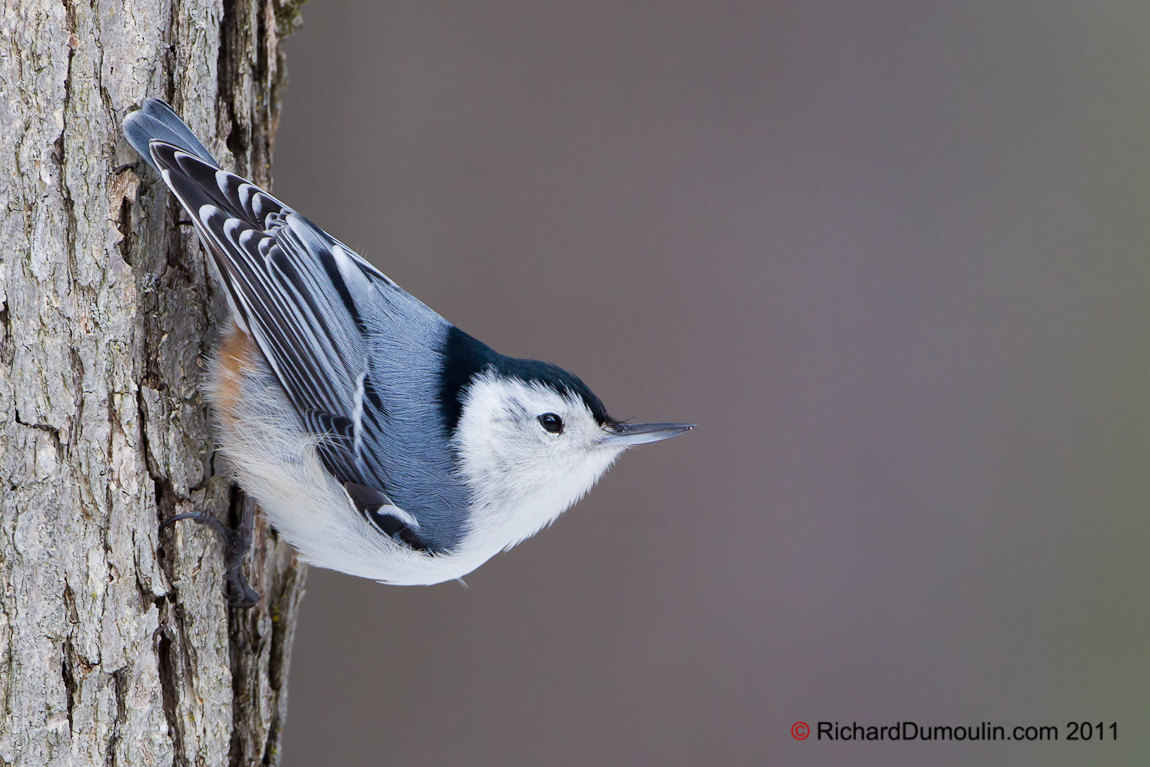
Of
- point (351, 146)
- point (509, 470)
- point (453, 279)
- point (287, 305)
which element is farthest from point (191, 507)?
point (351, 146)

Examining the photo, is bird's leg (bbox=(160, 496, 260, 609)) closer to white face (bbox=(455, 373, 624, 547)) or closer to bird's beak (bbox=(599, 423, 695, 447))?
white face (bbox=(455, 373, 624, 547))

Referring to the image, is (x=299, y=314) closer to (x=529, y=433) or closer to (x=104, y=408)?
(x=104, y=408)

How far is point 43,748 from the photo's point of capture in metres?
0.99

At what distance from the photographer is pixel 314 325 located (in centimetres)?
117

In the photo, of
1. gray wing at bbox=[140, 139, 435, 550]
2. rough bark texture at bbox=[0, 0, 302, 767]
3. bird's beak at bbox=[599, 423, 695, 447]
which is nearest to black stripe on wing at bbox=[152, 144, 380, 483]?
gray wing at bbox=[140, 139, 435, 550]

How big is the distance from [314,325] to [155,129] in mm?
305

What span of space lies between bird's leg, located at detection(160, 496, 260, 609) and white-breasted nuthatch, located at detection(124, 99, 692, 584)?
0.05 meters

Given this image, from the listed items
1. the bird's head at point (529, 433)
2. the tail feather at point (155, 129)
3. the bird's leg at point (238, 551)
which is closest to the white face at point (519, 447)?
the bird's head at point (529, 433)

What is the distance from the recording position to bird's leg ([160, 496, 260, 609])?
3.98 feet

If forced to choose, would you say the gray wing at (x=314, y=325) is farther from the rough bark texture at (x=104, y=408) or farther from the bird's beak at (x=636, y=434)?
the bird's beak at (x=636, y=434)

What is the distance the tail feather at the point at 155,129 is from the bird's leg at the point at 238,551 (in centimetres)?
48

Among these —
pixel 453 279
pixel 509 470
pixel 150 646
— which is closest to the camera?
pixel 150 646

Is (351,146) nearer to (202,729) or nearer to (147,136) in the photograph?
(147,136)

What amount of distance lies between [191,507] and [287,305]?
30cm
